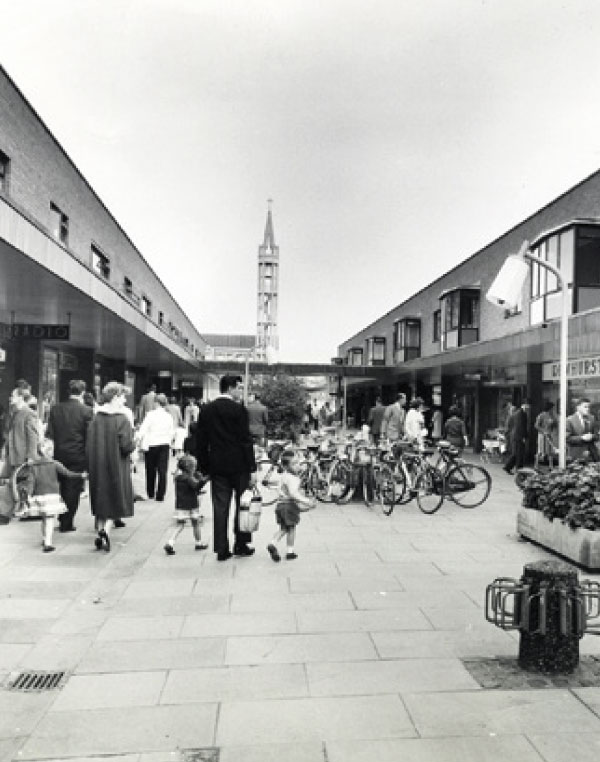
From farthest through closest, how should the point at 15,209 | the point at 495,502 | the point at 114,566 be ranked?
the point at 495,502
the point at 15,209
the point at 114,566

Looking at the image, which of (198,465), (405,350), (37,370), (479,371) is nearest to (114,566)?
(198,465)

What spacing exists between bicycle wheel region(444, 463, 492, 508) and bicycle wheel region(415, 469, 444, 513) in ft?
0.44

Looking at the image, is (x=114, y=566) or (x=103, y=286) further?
(x=103, y=286)

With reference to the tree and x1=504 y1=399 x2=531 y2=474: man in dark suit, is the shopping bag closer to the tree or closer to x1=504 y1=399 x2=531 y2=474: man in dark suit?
x1=504 y1=399 x2=531 y2=474: man in dark suit

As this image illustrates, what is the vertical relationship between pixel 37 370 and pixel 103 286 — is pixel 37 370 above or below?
below

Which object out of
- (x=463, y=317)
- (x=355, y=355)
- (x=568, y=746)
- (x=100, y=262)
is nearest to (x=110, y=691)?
(x=568, y=746)

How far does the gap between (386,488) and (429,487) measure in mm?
832

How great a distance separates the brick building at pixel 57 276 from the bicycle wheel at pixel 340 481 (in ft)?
16.1

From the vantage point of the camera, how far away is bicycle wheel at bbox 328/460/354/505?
10.3m

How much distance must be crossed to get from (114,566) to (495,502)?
6648 mm

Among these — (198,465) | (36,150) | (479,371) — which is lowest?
(198,465)

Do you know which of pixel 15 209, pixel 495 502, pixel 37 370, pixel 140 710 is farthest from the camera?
pixel 37 370

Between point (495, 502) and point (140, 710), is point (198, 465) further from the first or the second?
point (495, 502)

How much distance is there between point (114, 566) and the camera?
6.22 meters
